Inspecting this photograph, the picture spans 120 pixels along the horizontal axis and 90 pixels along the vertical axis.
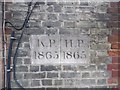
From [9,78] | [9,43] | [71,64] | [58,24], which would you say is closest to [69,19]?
[58,24]

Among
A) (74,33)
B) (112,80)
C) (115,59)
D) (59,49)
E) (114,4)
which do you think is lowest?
(112,80)

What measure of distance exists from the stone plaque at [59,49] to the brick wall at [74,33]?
0.15 feet

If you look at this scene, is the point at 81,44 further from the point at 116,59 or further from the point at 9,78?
the point at 9,78

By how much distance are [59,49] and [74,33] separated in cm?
23

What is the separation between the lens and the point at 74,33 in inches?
122

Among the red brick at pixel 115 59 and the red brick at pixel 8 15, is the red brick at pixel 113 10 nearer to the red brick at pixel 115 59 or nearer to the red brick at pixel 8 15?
the red brick at pixel 115 59

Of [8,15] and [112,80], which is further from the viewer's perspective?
[112,80]

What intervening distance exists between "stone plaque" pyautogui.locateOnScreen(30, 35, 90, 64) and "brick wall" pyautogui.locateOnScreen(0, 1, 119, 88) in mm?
45

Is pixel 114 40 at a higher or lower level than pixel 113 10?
lower

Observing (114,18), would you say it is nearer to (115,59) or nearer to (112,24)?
(112,24)

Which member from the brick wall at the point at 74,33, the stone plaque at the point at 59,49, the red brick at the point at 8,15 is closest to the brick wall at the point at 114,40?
the brick wall at the point at 74,33

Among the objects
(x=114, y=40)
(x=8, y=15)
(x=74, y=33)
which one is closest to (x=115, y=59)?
(x=114, y=40)

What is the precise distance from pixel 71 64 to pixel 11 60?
63cm

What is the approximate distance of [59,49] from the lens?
3.06 metres
